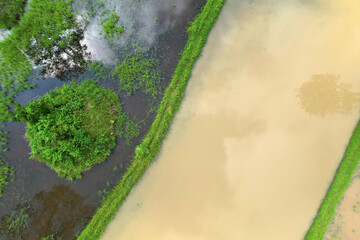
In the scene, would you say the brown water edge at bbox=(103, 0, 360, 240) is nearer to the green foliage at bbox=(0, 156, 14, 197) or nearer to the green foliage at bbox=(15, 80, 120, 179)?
the green foliage at bbox=(15, 80, 120, 179)

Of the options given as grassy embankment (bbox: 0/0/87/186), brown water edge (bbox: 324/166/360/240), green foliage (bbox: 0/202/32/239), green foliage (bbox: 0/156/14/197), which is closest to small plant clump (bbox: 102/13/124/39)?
grassy embankment (bbox: 0/0/87/186)

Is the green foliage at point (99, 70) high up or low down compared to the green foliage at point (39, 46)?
down

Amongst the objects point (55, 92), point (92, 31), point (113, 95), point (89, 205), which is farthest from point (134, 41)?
point (89, 205)

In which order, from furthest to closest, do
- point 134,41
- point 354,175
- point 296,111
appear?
point 134,41 < point 296,111 < point 354,175

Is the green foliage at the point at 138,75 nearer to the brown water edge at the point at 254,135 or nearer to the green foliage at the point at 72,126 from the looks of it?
the green foliage at the point at 72,126

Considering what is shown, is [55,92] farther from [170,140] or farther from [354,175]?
[354,175]

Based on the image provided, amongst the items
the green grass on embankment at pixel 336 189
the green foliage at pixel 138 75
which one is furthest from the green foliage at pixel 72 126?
the green grass on embankment at pixel 336 189

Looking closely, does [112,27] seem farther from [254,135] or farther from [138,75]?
[254,135]
